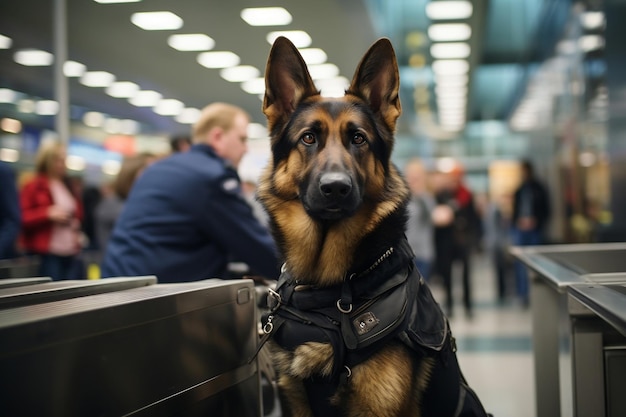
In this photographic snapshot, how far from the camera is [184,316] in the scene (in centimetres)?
179

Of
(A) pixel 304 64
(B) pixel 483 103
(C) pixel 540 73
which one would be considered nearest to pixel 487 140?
(B) pixel 483 103

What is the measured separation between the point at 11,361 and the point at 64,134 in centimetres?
526

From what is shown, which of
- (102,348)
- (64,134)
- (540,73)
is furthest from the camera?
(540,73)

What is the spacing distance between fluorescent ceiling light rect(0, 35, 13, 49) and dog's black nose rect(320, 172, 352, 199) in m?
3.80

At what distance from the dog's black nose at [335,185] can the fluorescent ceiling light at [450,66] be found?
9812 millimetres

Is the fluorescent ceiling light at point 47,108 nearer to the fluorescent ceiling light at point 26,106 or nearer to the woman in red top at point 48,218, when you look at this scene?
the fluorescent ceiling light at point 26,106

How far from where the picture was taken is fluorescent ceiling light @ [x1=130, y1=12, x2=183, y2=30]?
5.20 meters

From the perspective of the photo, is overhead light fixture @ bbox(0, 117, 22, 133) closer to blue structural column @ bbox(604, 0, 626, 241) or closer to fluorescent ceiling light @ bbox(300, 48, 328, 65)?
fluorescent ceiling light @ bbox(300, 48, 328, 65)

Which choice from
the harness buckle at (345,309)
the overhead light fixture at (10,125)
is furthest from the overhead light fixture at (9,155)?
the harness buckle at (345,309)

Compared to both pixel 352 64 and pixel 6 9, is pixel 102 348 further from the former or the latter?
pixel 352 64

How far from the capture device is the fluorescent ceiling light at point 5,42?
476 centimetres

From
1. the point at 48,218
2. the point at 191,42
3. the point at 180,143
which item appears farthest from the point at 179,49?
the point at 48,218

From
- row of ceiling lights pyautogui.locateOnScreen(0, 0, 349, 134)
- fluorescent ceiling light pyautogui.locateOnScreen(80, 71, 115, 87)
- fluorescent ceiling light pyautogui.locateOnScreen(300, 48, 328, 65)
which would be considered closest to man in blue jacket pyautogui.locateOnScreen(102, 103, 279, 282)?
row of ceiling lights pyautogui.locateOnScreen(0, 0, 349, 134)

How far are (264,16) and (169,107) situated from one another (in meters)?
3.10
